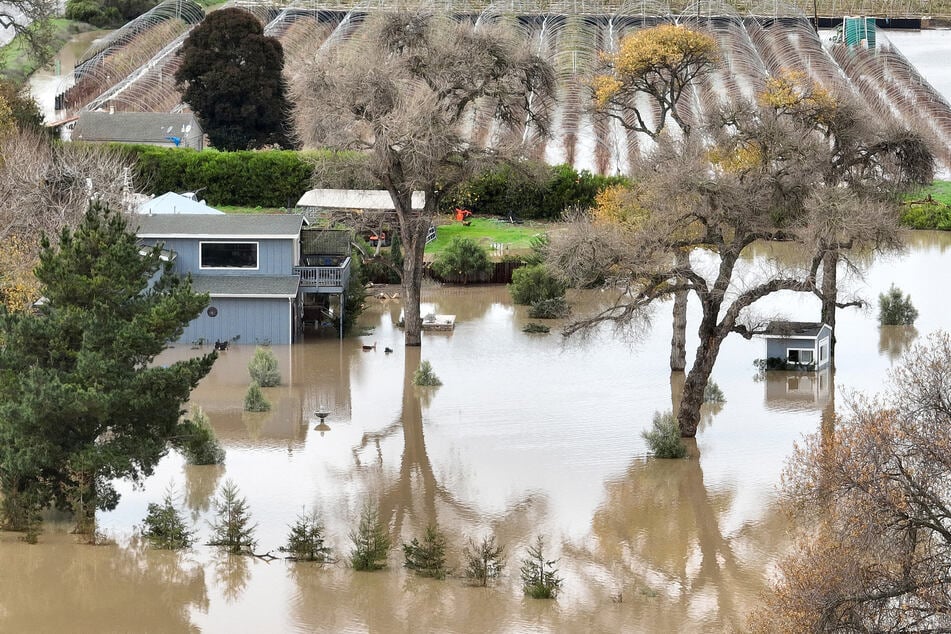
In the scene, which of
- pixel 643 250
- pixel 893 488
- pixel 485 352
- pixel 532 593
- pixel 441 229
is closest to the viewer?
pixel 893 488

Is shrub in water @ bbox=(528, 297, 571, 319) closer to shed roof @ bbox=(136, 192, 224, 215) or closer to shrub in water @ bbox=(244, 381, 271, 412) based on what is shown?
shed roof @ bbox=(136, 192, 224, 215)

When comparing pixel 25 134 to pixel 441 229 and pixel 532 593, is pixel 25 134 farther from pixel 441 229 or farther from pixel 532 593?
pixel 532 593

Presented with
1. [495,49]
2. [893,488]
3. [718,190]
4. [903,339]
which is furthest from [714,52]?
[893,488]

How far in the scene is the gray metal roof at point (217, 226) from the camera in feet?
127

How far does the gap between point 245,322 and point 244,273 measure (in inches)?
53.3

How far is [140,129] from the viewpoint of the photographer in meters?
60.3

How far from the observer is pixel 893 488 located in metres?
16.5

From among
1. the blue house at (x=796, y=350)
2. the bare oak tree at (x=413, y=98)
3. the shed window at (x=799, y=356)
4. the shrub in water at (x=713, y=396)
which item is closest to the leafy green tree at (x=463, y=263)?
the bare oak tree at (x=413, y=98)

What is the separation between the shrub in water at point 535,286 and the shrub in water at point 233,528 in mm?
20843

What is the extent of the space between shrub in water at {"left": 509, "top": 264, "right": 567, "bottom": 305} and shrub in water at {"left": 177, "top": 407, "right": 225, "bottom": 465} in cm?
1670

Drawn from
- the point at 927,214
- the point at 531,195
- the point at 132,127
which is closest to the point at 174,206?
the point at 531,195

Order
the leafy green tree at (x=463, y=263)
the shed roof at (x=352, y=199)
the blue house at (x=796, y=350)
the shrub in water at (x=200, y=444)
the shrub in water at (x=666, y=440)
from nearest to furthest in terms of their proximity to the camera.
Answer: the shrub in water at (x=200, y=444)
the shrub in water at (x=666, y=440)
the blue house at (x=796, y=350)
the leafy green tree at (x=463, y=263)
the shed roof at (x=352, y=199)

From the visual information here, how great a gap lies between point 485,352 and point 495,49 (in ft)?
25.8

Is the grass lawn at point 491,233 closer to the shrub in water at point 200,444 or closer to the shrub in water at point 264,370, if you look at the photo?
the shrub in water at point 264,370
